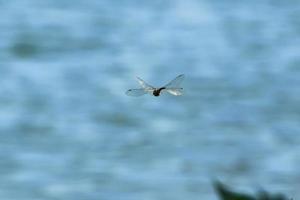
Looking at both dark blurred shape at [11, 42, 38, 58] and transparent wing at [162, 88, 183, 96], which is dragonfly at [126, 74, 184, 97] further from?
dark blurred shape at [11, 42, 38, 58]

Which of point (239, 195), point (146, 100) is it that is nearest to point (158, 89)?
point (239, 195)

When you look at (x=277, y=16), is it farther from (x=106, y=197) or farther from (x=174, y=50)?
(x=106, y=197)

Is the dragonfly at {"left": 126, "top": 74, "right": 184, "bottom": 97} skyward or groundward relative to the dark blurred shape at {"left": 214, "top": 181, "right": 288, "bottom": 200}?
skyward

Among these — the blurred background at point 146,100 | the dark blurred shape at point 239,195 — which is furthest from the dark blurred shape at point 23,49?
the dark blurred shape at point 239,195

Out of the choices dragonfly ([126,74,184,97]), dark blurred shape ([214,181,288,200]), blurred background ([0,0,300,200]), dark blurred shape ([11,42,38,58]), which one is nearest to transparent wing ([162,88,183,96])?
dragonfly ([126,74,184,97])

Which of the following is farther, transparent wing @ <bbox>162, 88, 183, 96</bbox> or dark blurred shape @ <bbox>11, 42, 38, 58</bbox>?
dark blurred shape @ <bbox>11, 42, 38, 58</bbox>

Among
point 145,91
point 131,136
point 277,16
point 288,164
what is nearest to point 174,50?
point 277,16

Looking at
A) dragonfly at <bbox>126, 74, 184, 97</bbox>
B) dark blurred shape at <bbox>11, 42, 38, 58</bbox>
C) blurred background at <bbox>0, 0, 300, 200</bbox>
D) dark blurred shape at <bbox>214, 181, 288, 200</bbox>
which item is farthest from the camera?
dark blurred shape at <bbox>11, 42, 38, 58</bbox>

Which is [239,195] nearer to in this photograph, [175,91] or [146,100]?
[175,91]
